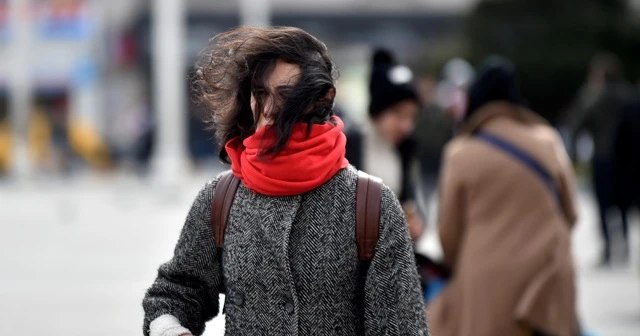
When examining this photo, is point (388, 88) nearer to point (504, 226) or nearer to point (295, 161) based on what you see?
point (504, 226)

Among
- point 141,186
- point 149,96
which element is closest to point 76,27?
point 149,96

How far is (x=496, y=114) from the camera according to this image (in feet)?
17.5

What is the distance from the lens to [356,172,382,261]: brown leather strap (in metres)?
2.77

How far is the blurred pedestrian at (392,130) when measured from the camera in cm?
557

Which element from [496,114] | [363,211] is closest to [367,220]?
[363,211]

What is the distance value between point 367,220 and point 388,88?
2.84 m

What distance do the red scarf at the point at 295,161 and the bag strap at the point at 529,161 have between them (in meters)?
2.47

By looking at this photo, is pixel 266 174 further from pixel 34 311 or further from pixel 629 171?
pixel 629 171

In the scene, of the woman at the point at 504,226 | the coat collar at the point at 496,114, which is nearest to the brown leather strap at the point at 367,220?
the woman at the point at 504,226

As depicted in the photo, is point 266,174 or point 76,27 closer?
point 266,174

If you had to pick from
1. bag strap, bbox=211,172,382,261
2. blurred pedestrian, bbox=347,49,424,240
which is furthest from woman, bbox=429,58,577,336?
bag strap, bbox=211,172,382,261

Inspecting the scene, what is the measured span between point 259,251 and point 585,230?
12.7m

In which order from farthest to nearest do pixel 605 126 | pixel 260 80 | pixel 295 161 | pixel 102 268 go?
pixel 605 126 < pixel 102 268 < pixel 260 80 < pixel 295 161

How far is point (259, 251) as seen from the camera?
9.27 feet
